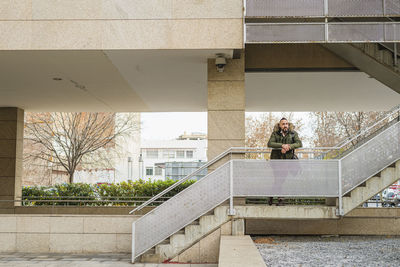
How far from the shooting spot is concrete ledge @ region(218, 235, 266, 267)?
21.4ft

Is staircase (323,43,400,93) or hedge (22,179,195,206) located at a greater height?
staircase (323,43,400,93)

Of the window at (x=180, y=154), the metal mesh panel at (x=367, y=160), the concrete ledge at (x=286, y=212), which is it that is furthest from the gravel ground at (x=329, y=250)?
the window at (x=180, y=154)

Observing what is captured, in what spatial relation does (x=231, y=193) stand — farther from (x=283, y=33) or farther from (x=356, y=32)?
(x=356, y=32)

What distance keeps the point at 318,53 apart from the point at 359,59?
3.90ft

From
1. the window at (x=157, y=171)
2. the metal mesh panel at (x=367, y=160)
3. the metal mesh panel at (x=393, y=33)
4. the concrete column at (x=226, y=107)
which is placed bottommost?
the window at (x=157, y=171)

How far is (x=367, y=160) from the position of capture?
9.73 m

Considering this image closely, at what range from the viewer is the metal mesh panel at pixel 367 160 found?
9695mm

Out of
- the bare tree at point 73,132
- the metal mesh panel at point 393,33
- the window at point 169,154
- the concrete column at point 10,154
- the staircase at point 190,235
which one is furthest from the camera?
the window at point 169,154

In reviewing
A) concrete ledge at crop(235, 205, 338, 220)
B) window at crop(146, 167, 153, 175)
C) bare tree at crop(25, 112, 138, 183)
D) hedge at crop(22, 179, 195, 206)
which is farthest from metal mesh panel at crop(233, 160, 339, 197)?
window at crop(146, 167, 153, 175)

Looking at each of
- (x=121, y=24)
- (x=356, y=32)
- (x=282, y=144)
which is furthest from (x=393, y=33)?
(x=121, y=24)

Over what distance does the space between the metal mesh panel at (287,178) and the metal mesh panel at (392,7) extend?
3.69 m

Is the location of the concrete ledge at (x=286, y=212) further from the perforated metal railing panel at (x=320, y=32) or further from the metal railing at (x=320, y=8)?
the metal railing at (x=320, y=8)

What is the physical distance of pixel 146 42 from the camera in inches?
404

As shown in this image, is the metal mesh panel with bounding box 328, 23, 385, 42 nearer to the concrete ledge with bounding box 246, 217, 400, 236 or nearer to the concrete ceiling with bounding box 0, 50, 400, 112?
the concrete ceiling with bounding box 0, 50, 400, 112
